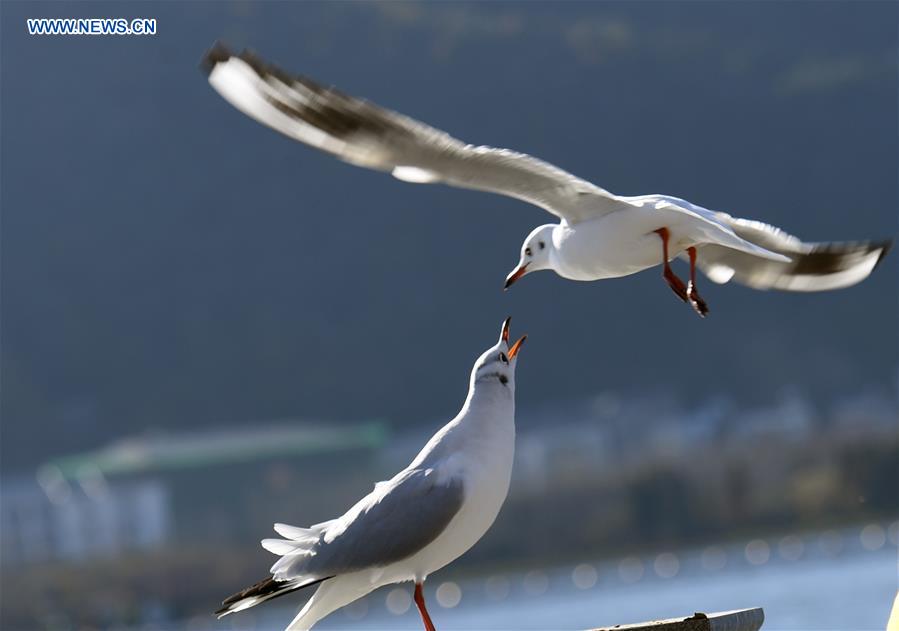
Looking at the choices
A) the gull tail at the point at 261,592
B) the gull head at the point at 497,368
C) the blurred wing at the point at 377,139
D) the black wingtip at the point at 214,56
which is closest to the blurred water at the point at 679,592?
the blurred wing at the point at 377,139

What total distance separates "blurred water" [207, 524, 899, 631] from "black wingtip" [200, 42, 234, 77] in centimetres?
713

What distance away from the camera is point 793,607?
13391mm

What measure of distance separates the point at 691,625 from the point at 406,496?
2.56 feet

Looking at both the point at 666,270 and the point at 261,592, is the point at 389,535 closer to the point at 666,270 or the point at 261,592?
the point at 261,592

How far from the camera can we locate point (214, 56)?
153 inches

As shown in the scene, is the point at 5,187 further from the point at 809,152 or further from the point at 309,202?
the point at 809,152

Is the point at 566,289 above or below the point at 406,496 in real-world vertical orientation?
above

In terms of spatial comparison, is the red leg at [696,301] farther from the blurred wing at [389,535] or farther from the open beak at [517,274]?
the blurred wing at [389,535]

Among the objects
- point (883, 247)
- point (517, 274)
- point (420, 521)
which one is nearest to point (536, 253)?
point (517, 274)

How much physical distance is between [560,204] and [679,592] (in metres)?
15.4

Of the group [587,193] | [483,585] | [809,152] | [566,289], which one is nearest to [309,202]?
[566,289]

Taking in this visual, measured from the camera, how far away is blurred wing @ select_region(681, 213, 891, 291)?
5.23 metres

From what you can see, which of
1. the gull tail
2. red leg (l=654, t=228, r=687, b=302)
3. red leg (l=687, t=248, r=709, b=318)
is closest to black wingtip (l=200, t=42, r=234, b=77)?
the gull tail

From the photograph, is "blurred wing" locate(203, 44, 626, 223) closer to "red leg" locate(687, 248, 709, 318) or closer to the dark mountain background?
"red leg" locate(687, 248, 709, 318)
